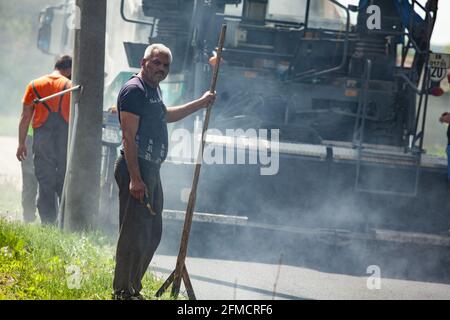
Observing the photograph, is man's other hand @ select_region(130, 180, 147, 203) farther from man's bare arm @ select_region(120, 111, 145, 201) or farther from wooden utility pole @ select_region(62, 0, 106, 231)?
wooden utility pole @ select_region(62, 0, 106, 231)

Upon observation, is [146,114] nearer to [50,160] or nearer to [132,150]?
[132,150]

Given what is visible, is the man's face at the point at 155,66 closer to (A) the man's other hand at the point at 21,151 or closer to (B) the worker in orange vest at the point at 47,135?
(B) the worker in orange vest at the point at 47,135

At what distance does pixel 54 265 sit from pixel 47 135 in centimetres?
272

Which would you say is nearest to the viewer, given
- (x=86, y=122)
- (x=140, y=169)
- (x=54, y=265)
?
(x=140, y=169)

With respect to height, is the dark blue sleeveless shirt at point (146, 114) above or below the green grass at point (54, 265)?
above

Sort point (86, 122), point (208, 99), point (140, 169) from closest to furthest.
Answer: point (140, 169), point (208, 99), point (86, 122)

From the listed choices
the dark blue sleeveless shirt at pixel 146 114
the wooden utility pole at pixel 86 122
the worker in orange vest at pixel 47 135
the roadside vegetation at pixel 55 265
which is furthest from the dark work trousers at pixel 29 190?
the dark blue sleeveless shirt at pixel 146 114

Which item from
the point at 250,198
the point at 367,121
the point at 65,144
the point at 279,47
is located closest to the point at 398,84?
the point at 367,121

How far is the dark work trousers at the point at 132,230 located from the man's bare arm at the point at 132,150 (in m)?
0.13

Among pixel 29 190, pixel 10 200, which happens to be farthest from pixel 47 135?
pixel 10 200

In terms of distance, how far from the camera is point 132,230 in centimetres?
623

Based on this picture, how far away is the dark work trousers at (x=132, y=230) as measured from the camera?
6.21 m

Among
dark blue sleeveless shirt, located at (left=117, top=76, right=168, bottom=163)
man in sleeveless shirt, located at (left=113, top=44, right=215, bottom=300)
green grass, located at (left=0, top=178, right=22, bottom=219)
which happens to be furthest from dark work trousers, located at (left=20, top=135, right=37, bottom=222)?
dark blue sleeveless shirt, located at (left=117, top=76, right=168, bottom=163)

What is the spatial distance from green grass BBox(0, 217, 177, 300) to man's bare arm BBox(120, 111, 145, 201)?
31.1 inches
